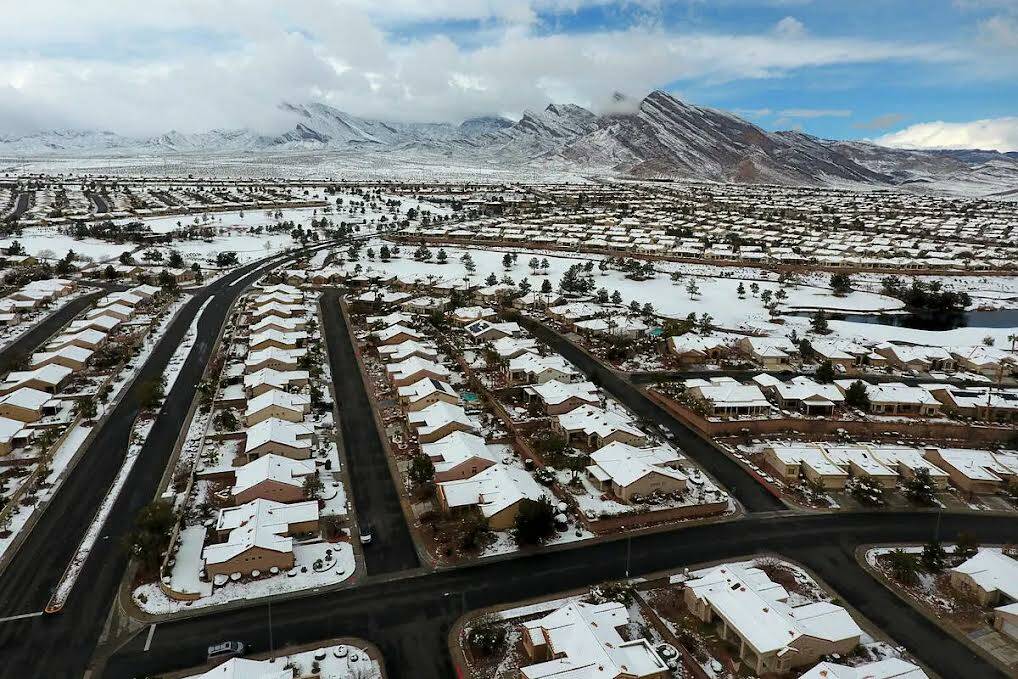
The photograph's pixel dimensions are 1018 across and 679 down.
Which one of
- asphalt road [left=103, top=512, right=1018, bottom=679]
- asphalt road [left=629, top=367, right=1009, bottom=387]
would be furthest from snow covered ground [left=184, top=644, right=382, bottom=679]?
asphalt road [left=629, top=367, right=1009, bottom=387]

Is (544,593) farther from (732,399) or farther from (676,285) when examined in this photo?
(676,285)

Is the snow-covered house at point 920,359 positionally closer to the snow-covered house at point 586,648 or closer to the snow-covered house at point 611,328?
the snow-covered house at point 611,328

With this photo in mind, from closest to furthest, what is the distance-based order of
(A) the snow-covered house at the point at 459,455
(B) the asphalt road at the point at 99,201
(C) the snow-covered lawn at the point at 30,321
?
(A) the snow-covered house at the point at 459,455
(C) the snow-covered lawn at the point at 30,321
(B) the asphalt road at the point at 99,201

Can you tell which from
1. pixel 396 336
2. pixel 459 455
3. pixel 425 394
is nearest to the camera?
pixel 459 455

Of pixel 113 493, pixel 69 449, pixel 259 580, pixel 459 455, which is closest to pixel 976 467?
pixel 459 455

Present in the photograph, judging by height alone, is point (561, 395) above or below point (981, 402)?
below

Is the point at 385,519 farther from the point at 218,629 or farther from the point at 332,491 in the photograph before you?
the point at 218,629

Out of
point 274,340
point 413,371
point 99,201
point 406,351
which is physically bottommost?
point 413,371

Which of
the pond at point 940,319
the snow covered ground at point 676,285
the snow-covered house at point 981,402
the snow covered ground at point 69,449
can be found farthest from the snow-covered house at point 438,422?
the pond at point 940,319
